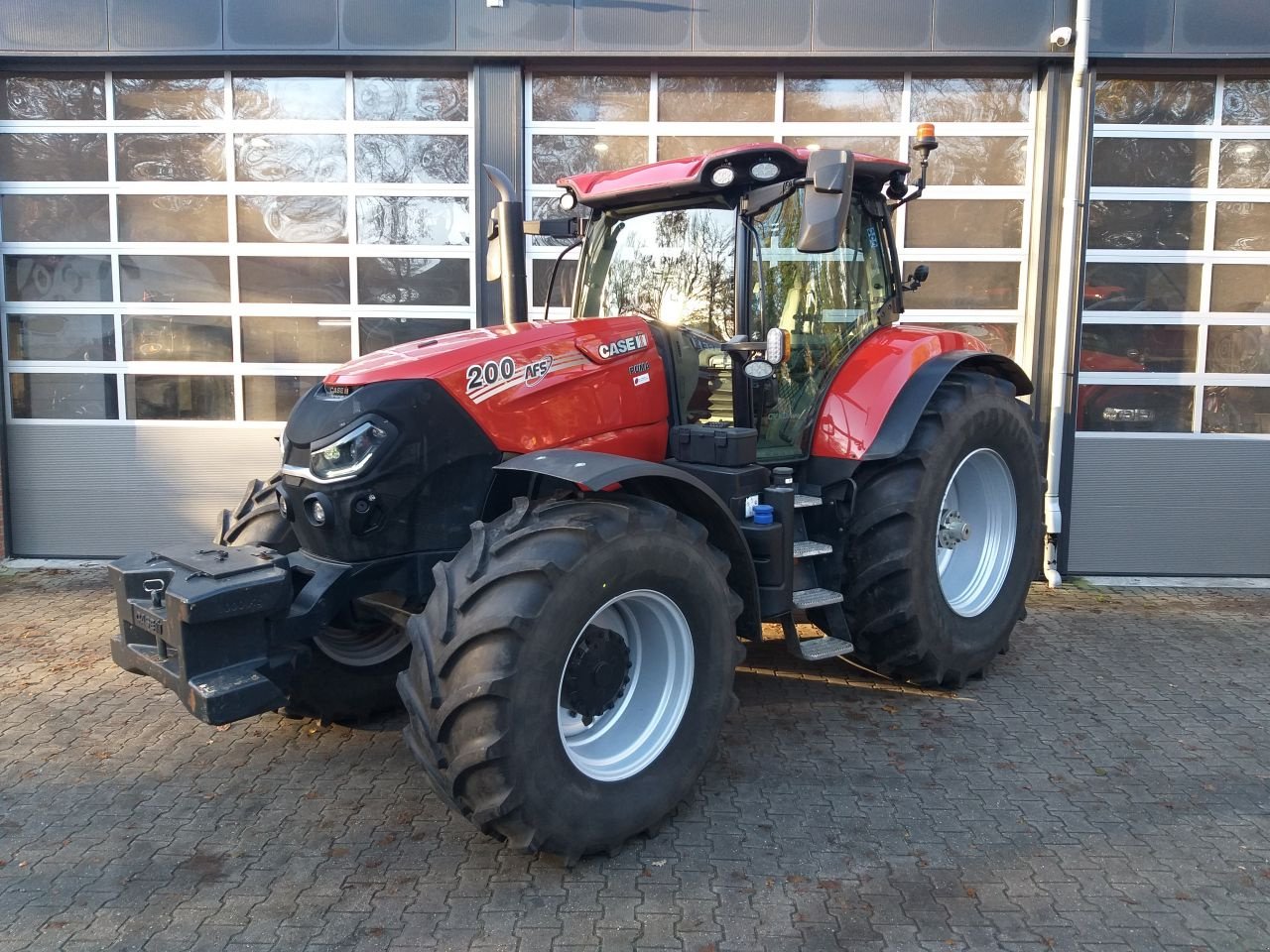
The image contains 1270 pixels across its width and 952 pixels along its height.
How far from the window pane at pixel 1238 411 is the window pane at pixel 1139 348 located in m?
0.33

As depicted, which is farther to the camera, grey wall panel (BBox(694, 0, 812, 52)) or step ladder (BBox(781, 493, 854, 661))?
grey wall panel (BBox(694, 0, 812, 52))

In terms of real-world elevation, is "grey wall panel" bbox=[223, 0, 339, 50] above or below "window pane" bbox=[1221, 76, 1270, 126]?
above

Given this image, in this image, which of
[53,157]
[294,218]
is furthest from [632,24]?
[53,157]

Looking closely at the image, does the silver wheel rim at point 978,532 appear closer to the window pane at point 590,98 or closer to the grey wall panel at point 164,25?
the window pane at point 590,98

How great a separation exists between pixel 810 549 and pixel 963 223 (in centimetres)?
396

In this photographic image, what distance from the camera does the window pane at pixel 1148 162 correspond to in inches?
267

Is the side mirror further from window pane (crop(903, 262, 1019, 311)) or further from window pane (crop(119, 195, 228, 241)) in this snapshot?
window pane (crop(119, 195, 228, 241))

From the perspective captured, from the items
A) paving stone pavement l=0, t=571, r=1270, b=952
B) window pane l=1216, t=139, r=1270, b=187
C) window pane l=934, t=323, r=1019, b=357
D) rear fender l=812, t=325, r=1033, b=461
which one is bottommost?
paving stone pavement l=0, t=571, r=1270, b=952

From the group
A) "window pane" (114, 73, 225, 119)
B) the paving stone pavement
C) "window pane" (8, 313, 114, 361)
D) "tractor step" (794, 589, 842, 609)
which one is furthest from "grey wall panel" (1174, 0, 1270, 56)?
"window pane" (8, 313, 114, 361)

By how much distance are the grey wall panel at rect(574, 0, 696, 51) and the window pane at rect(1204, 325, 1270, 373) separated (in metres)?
4.48

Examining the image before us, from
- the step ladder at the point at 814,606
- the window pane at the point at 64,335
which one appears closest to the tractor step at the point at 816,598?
the step ladder at the point at 814,606

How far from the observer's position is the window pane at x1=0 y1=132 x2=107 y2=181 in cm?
712

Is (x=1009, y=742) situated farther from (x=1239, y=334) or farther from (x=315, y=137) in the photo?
(x=315, y=137)

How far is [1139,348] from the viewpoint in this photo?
6945 millimetres
